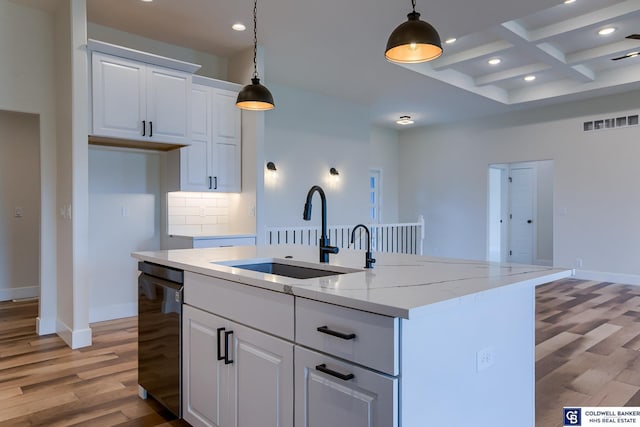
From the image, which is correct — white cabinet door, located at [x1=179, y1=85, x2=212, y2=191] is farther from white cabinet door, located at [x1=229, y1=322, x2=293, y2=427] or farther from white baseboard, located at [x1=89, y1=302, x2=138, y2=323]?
white cabinet door, located at [x1=229, y1=322, x2=293, y2=427]

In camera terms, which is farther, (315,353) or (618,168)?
(618,168)

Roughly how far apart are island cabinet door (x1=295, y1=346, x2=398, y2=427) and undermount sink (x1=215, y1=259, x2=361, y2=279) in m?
0.63

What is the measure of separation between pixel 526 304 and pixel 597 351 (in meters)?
2.45

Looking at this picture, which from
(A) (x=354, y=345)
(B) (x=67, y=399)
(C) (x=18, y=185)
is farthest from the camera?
(C) (x=18, y=185)

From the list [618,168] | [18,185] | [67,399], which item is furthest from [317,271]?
[618,168]

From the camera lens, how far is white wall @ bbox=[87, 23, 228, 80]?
448 cm

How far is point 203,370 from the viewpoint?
2.12 metres

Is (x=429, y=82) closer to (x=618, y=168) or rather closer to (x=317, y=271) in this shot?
(x=618, y=168)

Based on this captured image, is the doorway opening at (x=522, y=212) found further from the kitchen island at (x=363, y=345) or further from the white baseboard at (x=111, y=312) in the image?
the kitchen island at (x=363, y=345)

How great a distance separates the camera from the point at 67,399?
273 centimetres

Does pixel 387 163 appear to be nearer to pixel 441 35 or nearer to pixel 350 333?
pixel 441 35

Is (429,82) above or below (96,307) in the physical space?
A: above

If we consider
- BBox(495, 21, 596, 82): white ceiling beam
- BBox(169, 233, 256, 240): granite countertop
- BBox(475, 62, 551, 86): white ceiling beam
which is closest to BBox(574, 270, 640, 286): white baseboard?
BBox(495, 21, 596, 82): white ceiling beam

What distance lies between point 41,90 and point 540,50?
579 centimetres
